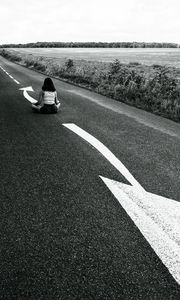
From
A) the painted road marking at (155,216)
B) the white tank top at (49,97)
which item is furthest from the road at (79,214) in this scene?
the white tank top at (49,97)

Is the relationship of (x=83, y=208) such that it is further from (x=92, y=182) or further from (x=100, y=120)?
(x=100, y=120)

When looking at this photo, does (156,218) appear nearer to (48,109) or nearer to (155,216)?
(155,216)

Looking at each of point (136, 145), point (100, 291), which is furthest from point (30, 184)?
point (136, 145)

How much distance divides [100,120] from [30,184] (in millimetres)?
5037

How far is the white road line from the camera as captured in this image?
493cm

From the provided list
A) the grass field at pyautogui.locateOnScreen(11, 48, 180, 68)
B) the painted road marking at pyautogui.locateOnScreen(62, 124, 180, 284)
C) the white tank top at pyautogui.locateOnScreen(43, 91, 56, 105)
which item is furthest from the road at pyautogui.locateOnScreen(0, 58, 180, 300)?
the grass field at pyautogui.locateOnScreen(11, 48, 180, 68)

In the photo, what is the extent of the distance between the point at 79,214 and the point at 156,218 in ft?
2.88

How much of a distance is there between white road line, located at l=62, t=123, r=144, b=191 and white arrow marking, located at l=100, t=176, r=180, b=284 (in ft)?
0.89

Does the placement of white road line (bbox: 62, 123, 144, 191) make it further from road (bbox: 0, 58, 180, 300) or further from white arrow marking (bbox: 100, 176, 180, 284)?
white arrow marking (bbox: 100, 176, 180, 284)

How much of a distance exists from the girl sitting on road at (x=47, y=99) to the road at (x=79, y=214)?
2091mm

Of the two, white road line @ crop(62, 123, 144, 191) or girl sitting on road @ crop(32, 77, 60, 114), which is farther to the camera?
girl sitting on road @ crop(32, 77, 60, 114)

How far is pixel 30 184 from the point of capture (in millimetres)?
4656

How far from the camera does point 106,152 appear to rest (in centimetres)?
622

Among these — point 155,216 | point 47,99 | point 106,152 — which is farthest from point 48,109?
point 155,216
